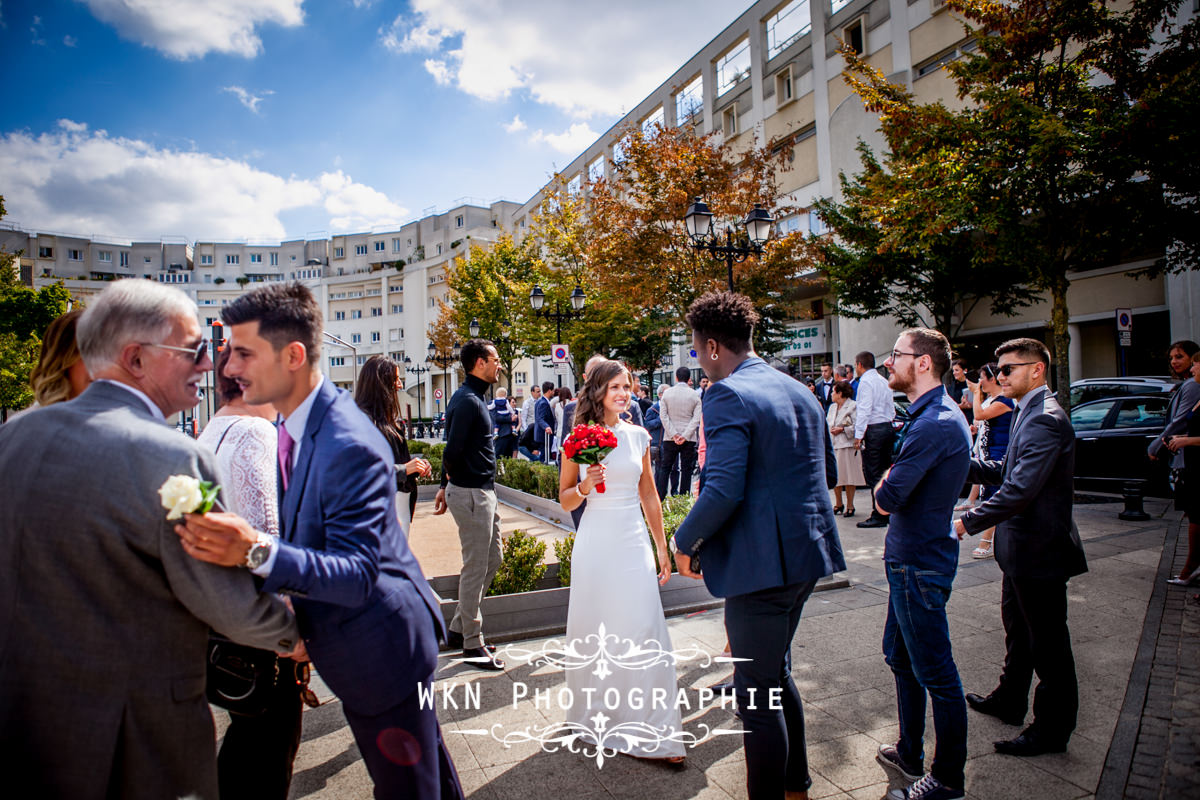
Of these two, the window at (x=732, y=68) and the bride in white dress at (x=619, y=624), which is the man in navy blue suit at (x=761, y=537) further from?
the window at (x=732, y=68)

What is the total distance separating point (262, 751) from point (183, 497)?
4.89 ft

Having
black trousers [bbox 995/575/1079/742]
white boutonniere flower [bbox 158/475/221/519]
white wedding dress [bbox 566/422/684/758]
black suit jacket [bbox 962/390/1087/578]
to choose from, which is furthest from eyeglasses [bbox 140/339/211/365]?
black trousers [bbox 995/575/1079/742]

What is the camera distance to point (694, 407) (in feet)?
34.3

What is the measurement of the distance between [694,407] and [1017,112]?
7.23m

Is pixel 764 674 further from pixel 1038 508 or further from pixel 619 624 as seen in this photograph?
pixel 1038 508

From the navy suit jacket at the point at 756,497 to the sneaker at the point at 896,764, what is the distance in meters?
1.27

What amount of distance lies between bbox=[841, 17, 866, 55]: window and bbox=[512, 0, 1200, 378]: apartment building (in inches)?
1.8

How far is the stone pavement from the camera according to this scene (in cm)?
311

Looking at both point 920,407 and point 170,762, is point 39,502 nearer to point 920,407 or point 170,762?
point 170,762

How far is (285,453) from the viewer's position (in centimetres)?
230

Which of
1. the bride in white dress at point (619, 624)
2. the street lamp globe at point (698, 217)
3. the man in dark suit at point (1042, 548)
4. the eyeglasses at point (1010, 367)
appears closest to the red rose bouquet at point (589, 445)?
the bride in white dress at point (619, 624)

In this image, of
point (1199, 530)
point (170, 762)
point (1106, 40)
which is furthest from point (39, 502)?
point (1106, 40)

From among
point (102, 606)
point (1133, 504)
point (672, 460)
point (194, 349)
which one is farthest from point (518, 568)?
point (1133, 504)

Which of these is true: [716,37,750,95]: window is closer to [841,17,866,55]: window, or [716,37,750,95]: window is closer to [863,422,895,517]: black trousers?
[841,17,866,55]: window
